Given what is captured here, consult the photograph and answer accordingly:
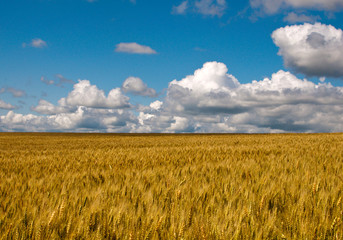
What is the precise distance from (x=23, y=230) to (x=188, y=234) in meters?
1.03

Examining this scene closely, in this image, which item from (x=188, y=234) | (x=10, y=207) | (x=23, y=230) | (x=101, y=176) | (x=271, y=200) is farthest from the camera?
(x=101, y=176)

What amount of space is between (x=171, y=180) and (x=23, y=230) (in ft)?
5.71

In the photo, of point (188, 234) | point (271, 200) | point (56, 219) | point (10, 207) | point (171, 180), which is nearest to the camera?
point (188, 234)

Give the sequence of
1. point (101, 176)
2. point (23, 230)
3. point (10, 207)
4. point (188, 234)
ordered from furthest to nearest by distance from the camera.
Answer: point (101, 176) → point (10, 207) → point (23, 230) → point (188, 234)

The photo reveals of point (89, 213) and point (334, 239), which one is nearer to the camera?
point (334, 239)

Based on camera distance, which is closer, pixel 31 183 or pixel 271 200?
pixel 271 200

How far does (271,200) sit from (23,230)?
2014mm

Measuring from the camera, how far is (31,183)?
10.2ft

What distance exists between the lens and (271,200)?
7.85 ft

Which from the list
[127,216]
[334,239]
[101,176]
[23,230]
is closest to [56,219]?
[23,230]

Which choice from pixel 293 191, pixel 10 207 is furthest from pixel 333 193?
pixel 10 207

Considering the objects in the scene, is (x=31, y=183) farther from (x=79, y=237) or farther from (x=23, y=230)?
(x=79, y=237)

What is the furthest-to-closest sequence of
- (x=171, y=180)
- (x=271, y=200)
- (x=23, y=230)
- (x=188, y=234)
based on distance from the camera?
(x=171, y=180)
(x=271, y=200)
(x=23, y=230)
(x=188, y=234)

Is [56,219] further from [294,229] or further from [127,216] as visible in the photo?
[294,229]
